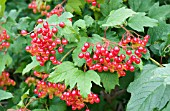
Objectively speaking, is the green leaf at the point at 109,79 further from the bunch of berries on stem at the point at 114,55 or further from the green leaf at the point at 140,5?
the green leaf at the point at 140,5

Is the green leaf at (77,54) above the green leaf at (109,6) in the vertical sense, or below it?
below

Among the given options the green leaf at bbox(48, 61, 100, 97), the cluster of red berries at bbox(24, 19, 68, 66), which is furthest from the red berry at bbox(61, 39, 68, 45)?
the green leaf at bbox(48, 61, 100, 97)

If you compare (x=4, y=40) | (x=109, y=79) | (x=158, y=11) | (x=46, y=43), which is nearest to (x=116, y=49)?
(x=109, y=79)

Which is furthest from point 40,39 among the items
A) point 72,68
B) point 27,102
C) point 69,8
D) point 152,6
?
point 152,6

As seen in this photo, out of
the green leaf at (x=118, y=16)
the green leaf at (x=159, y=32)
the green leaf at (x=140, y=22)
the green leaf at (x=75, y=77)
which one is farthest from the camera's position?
the green leaf at (x=159, y=32)


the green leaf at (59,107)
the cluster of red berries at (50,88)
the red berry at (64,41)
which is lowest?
the green leaf at (59,107)

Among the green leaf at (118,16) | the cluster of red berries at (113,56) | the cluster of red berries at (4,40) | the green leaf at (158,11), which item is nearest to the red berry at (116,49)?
the cluster of red berries at (113,56)

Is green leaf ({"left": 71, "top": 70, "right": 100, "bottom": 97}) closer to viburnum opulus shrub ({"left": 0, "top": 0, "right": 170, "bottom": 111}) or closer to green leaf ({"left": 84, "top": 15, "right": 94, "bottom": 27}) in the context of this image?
viburnum opulus shrub ({"left": 0, "top": 0, "right": 170, "bottom": 111})
